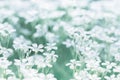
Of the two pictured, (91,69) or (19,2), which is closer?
(91,69)

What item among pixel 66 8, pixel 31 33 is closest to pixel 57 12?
pixel 66 8

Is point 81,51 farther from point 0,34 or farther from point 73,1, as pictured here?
point 73,1

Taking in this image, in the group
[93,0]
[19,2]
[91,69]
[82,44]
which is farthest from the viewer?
[93,0]

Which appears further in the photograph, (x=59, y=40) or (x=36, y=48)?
(x=59, y=40)

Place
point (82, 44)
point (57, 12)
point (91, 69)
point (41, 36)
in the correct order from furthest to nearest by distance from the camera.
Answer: point (57, 12)
point (41, 36)
point (82, 44)
point (91, 69)

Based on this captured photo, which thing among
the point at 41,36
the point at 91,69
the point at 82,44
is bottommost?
the point at 91,69

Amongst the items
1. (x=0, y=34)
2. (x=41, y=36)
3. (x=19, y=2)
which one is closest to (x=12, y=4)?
(x=19, y=2)

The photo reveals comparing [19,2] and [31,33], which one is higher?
[19,2]

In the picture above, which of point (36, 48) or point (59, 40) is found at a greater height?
point (59, 40)
